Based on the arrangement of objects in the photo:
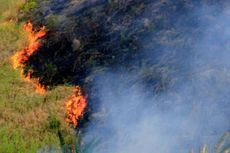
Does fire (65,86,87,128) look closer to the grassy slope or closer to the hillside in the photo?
the hillside

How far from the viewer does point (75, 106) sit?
10.0 m

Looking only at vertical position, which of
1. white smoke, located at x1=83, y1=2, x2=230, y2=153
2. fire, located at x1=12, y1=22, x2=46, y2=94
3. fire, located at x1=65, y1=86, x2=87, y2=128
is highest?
white smoke, located at x1=83, y1=2, x2=230, y2=153

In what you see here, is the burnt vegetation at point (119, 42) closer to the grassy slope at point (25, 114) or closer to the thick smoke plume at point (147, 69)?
the thick smoke plume at point (147, 69)

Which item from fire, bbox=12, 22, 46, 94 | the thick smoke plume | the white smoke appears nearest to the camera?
the white smoke

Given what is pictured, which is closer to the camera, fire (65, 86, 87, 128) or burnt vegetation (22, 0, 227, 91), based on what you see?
fire (65, 86, 87, 128)

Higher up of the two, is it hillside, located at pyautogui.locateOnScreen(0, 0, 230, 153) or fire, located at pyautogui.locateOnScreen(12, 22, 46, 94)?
hillside, located at pyautogui.locateOnScreen(0, 0, 230, 153)

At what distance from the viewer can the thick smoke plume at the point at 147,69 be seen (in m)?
8.17

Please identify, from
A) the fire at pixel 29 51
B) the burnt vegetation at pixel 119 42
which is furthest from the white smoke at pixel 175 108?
the fire at pixel 29 51

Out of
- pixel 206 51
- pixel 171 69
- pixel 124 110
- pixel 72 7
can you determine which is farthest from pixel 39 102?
pixel 72 7

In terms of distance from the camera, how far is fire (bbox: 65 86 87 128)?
31.3 feet

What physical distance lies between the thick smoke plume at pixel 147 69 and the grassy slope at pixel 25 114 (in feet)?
2.02

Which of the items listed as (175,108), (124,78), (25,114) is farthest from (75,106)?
(175,108)

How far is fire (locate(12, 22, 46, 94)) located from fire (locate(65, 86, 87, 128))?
3.92ft

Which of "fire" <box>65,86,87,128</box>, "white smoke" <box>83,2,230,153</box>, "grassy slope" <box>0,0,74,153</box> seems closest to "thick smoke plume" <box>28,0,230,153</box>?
"white smoke" <box>83,2,230,153</box>
